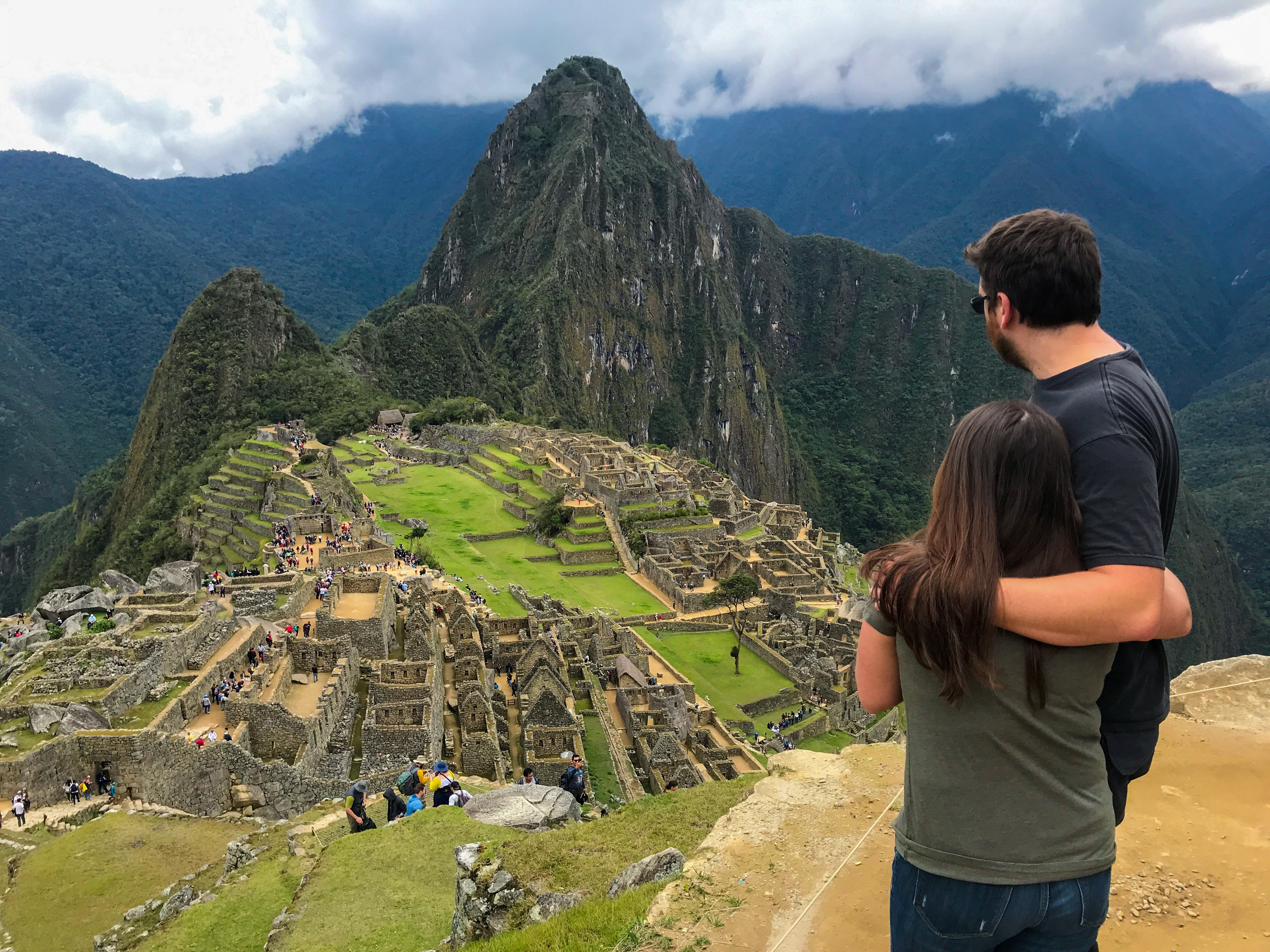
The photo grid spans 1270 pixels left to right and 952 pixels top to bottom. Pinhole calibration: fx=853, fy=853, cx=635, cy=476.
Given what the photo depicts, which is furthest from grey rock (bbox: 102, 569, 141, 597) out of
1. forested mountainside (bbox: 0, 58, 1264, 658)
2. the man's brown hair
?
forested mountainside (bbox: 0, 58, 1264, 658)

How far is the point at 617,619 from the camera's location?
31.4 metres

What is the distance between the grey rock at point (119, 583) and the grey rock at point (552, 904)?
909 inches

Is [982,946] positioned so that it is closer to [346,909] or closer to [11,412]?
[346,909]

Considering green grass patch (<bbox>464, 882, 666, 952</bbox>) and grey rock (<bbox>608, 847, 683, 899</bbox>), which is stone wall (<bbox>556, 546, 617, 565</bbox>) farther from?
green grass patch (<bbox>464, 882, 666, 952</bbox>)

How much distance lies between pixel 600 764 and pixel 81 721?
8.62m

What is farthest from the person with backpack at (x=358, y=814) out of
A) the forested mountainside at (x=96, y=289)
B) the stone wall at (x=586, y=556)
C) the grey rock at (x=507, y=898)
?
the forested mountainside at (x=96, y=289)

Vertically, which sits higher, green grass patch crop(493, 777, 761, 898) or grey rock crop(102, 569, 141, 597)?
green grass patch crop(493, 777, 761, 898)

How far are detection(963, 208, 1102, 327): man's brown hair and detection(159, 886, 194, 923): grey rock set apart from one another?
10.6m

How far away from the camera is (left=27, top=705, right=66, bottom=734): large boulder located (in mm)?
12984

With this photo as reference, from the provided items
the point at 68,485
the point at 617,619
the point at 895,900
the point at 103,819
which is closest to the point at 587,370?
the point at 68,485

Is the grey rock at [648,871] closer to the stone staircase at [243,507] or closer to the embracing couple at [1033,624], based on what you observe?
the embracing couple at [1033,624]

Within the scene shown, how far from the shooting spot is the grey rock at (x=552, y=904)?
6.29m

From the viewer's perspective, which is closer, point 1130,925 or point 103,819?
point 1130,925

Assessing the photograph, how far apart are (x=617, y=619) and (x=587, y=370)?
336 feet
